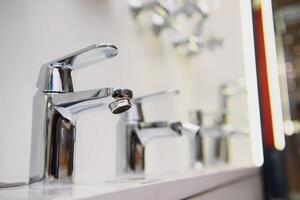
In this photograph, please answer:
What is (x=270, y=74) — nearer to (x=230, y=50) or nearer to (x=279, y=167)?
(x=230, y=50)

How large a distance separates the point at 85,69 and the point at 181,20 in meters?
0.50

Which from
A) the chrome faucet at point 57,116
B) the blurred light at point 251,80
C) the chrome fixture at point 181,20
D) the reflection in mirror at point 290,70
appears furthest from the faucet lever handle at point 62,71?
the reflection in mirror at point 290,70

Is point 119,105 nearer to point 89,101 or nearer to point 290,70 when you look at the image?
point 89,101

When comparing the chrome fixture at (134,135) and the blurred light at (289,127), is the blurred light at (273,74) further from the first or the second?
the chrome fixture at (134,135)

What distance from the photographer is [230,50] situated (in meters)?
1.30

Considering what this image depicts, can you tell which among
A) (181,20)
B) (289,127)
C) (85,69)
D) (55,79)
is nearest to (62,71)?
(55,79)

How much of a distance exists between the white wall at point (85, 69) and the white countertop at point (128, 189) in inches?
4.4

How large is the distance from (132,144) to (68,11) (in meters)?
0.29

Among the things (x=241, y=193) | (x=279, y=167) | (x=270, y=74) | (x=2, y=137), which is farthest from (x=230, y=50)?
(x=2, y=137)

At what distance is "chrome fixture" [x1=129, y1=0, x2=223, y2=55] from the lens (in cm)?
83

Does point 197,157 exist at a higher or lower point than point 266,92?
lower

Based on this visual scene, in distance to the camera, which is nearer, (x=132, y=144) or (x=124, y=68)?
(x=132, y=144)

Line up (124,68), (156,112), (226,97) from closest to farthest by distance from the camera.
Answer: (124,68) < (156,112) < (226,97)

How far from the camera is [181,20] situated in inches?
40.3
